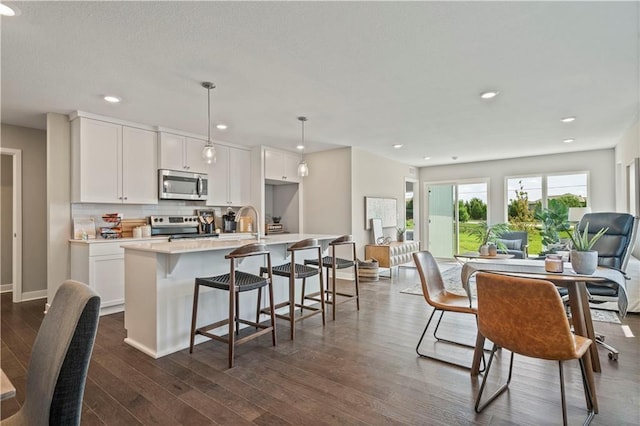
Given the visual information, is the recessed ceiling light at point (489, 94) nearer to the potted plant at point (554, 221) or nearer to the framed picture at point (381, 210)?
the framed picture at point (381, 210)

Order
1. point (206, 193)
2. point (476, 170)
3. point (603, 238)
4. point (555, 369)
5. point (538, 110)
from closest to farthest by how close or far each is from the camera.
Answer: point (555, 369)
point (603, 238)
point (538, 110)
point (206, 193)
point (476, 170)

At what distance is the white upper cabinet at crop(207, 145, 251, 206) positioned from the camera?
5.56 metres

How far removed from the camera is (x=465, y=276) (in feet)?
9.21

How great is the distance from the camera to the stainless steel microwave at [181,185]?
479 centimetres

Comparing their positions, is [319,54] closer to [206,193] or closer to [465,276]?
[465,276]

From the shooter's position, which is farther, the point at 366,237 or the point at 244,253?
the point at 366,237

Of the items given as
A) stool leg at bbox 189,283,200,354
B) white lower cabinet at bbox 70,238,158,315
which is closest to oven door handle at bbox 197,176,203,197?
white lower cabinet at bbox 70,238,158,315

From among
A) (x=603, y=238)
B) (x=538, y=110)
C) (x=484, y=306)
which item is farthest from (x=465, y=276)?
(x=538, y=110)

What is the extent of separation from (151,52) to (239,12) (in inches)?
36.2

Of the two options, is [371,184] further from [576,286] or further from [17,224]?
[17,224]

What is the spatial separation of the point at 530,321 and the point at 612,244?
235cm

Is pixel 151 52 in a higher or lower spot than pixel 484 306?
higher

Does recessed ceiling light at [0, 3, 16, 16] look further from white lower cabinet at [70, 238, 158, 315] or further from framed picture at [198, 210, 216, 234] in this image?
framed picture at [198, 210, 216, 234]

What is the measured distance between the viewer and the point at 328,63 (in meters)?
2.77
